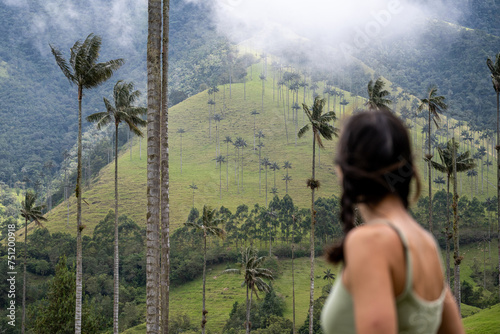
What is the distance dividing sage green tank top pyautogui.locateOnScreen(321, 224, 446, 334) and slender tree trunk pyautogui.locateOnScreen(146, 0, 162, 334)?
763 centimetres

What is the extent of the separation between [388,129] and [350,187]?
21 centimetres

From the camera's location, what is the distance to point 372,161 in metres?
1.32

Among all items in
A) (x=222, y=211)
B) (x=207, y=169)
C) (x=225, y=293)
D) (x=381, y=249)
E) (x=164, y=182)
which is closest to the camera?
(x=381, y=249)

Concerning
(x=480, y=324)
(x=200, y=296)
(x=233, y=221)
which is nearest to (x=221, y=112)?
(x=233, y=221)

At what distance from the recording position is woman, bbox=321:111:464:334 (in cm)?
114

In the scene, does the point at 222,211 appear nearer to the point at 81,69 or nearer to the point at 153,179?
the point at 81,69

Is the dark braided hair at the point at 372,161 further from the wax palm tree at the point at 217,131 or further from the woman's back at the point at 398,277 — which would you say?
the wax palm tree at the point at 217,131

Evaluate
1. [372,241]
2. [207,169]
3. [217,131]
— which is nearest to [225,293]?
[207,169]

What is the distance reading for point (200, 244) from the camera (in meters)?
88.5

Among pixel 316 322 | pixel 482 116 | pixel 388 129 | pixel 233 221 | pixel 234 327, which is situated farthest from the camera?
pixel 482 116

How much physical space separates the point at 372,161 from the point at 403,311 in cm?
44

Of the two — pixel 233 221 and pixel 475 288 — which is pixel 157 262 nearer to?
pixel 475 288

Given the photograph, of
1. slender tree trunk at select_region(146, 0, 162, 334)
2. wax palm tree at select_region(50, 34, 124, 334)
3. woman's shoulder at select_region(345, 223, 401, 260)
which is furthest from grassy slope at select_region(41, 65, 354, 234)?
woman's shoulder at select_region(345, 223, 401, 260)

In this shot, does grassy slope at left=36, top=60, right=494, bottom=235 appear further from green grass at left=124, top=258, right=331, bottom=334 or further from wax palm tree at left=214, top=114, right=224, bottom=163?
green grass at left=124, top=258, right=331, bottom=334
